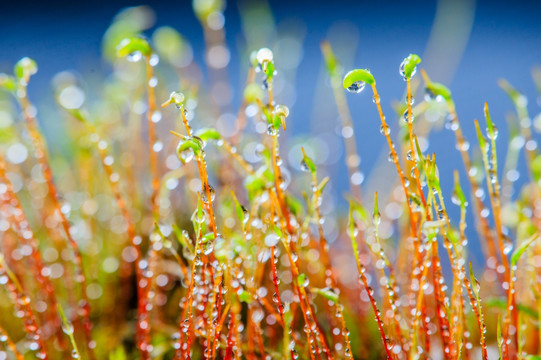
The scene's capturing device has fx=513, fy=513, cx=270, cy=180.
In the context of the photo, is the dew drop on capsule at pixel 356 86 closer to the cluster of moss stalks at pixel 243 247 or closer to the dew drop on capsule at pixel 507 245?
the cluster of moss stalks at pixel 243 247

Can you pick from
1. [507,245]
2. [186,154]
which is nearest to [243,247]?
[186,154]

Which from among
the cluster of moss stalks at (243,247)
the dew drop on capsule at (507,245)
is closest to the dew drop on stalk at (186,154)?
the cluster of moss stalks at (243,247)

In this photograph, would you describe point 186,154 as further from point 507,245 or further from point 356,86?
point 507,245

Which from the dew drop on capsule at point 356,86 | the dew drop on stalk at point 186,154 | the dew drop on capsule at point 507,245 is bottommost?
the dew drop on capsule at point 507,245

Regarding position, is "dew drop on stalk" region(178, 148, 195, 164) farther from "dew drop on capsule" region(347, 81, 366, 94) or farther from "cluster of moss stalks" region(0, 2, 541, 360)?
"dew drop on capsule" region(347, 81, 366, 94)

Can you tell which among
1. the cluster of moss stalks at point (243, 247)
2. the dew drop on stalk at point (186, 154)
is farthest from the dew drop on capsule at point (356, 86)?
the dew drop on stalk at point (186, 154)

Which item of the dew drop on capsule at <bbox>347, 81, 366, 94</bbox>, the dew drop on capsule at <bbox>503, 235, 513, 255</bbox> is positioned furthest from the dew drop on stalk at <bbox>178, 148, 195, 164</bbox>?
the dew drop on capsule at <bbox>503, 235, 513, 255</bbox>

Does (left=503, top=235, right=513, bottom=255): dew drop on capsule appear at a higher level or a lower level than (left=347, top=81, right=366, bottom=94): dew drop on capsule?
lower

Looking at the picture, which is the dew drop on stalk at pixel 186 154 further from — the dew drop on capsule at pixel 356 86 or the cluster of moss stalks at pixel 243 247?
the dew drop on capsule at pixel 356 86

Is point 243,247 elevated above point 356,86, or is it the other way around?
point 356,86

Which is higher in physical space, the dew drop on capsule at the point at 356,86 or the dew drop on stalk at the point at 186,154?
the dew drop on capsule at the point at 356,86
